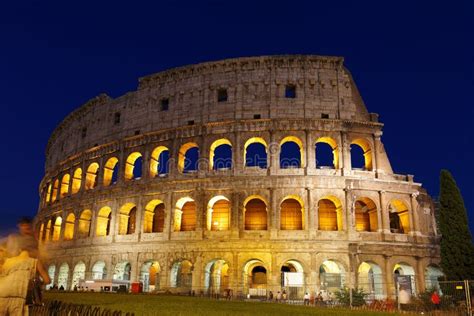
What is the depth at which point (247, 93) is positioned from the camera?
30156 mm

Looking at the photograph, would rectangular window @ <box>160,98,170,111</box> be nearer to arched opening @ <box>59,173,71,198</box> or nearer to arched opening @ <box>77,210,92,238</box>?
arched opening @ <box>77,210,92,238</box>

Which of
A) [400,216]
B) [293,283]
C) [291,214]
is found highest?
[400,216]

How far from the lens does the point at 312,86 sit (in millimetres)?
29828

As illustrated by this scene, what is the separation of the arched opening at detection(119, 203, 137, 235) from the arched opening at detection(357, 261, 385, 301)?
1655 centimetres

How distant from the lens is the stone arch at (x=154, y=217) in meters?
30.4

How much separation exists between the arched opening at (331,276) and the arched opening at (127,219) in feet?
46.6

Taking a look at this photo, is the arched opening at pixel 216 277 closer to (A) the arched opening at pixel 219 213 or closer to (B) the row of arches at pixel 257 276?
(B) the row of arches at pixel 257 276


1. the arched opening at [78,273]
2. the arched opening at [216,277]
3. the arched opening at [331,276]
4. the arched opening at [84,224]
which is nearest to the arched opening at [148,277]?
the arched opening at [216,277]

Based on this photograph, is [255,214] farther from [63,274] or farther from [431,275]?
[63,274]

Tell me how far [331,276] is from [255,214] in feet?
25.5

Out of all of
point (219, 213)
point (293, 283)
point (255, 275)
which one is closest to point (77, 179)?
point (219, 213)

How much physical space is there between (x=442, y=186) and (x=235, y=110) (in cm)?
1425

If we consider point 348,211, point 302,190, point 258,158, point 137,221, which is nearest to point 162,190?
point 137,221

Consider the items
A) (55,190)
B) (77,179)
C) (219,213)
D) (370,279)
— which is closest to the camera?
(370,279)
